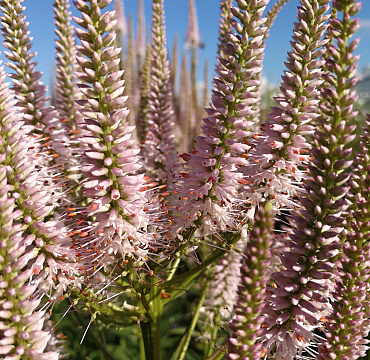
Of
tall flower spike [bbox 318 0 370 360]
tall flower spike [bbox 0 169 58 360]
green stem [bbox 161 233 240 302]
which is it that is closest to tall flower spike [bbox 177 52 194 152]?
green stem [bbox 161 233 240 302]

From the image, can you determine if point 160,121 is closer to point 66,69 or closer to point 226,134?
point 66,69

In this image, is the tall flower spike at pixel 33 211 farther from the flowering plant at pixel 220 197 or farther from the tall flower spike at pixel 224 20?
the tall flower spike at pixel 224 20

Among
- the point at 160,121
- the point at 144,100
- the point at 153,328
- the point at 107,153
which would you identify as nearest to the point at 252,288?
the point at 107,153

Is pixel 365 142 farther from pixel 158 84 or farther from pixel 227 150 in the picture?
pixel 158 84

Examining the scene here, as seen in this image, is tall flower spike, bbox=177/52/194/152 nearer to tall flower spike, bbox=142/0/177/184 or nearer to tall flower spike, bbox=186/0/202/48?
tall flower spike, bbox=142/0/177/184

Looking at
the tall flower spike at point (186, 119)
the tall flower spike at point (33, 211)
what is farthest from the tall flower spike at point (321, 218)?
the tall flower spike at point (186, 119)

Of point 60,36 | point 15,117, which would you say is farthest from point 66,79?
point 15,117

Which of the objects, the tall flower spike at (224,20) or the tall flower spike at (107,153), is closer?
the tall flower spike at (107,153)
